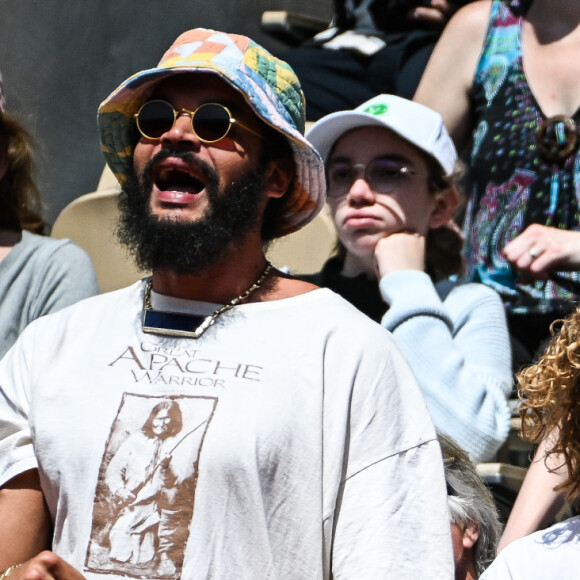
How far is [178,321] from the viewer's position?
249 cm

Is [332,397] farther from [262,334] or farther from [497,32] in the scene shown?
[497,32]

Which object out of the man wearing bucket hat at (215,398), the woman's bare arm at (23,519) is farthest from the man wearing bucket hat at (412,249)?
the woman's bare arm at (23,519)

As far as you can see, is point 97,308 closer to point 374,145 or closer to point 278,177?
point 278,177

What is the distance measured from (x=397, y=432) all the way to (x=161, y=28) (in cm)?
338

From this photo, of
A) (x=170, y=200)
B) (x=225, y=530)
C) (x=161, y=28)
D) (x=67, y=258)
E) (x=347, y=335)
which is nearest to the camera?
(x=225, y=530)

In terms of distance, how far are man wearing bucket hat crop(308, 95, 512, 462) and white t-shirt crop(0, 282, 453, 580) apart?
3.11 feet

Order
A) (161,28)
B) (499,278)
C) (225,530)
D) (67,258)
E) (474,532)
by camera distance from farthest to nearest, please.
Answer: (161,28)
(499,278)
(67,258)
(474,532)
(225,530)

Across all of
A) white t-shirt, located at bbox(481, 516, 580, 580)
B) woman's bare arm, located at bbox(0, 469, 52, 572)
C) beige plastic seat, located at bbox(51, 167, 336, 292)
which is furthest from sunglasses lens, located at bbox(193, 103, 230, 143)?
beige plastic seat, located at bbox(51, 167, 336, 292)

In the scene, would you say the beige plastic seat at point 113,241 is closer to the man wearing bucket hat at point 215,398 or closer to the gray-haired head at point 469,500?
the gray-haired head at point 469,500

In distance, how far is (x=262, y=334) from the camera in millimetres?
2420

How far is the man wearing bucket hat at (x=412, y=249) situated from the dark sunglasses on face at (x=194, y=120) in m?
0.97

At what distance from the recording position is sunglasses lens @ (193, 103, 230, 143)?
8.41 ft

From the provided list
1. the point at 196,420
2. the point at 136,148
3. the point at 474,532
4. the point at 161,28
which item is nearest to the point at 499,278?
the point at 474,532

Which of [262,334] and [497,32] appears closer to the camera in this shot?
[262,334]
